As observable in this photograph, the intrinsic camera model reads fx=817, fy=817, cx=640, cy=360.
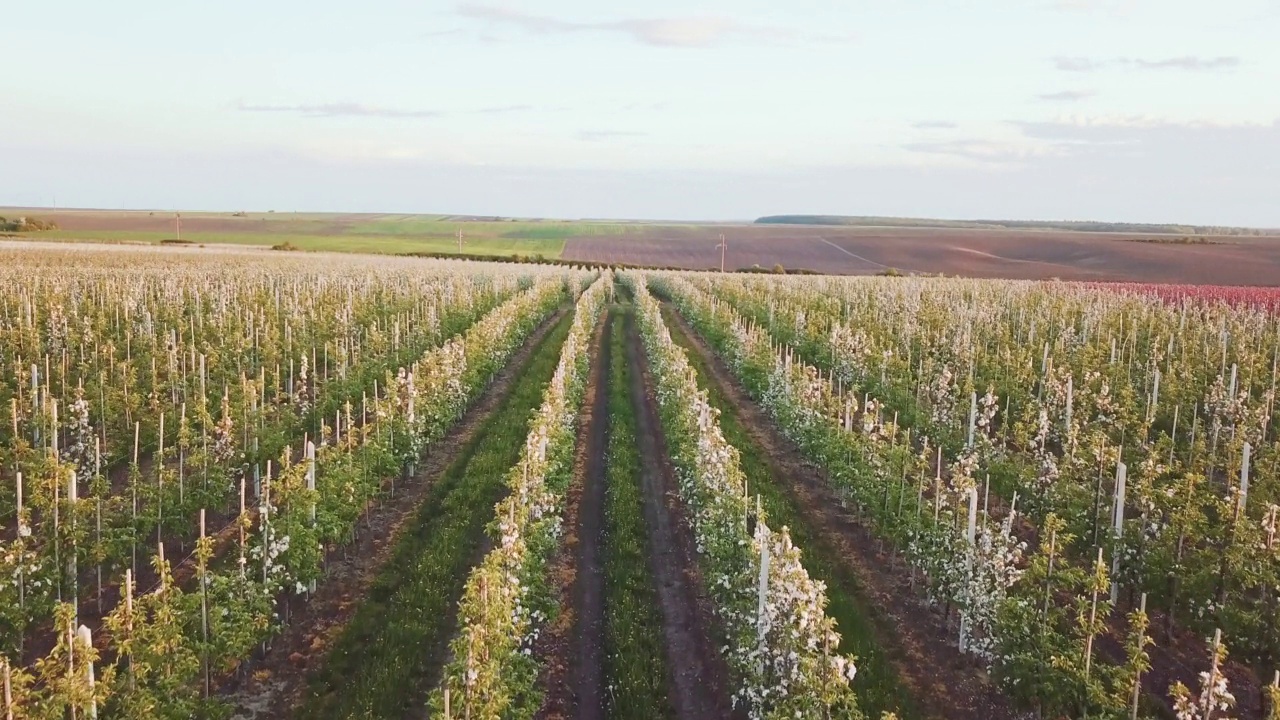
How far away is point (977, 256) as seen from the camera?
3450 inches

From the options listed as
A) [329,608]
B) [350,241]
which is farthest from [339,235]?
[329,608]

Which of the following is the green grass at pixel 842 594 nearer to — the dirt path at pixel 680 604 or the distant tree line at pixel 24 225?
the dirt path at pixel 680 604

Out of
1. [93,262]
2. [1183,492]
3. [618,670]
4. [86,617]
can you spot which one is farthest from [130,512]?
[93,262]

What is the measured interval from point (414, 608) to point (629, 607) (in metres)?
2.62

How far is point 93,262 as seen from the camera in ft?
155

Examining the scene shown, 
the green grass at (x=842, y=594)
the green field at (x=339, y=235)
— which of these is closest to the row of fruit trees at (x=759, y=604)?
the green grass at (x=842, y=594)

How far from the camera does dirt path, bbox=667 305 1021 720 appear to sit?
8633 mm

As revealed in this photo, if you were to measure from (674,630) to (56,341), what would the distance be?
18120mm

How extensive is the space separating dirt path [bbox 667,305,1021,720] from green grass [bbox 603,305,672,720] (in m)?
2.76

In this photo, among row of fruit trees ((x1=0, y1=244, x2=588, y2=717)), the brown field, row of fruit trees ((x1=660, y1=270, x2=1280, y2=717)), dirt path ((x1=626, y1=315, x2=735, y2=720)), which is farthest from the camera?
the brown field

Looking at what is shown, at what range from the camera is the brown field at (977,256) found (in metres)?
71.9

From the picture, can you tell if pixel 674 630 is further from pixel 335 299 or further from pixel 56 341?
pixel 335 299

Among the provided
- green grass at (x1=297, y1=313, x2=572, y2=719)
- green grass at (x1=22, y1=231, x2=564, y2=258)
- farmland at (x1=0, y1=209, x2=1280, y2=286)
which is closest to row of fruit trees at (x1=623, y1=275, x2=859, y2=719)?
green grass at (x1=297, y1=313, x2=572, y2=719)

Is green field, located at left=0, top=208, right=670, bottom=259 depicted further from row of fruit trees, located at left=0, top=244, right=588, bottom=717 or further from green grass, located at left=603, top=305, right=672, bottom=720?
green grass, located at left=603, top=305, right=672, bottom=720
